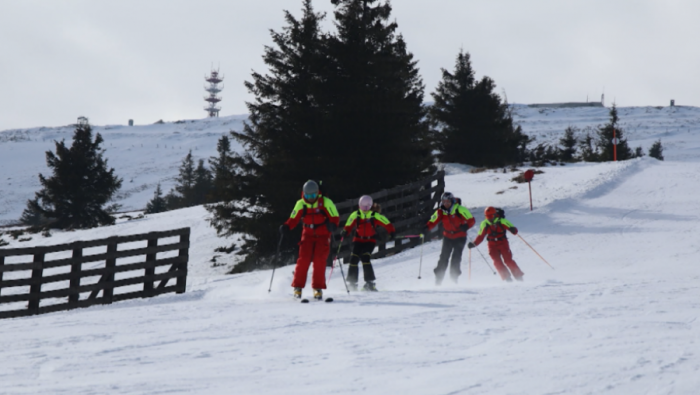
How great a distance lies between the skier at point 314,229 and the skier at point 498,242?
131 inches

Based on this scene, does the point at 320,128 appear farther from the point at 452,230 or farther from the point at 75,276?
the point at 75,276

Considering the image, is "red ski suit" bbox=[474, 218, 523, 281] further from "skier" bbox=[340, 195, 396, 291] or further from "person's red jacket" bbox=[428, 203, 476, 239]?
"skier" bbox=[340, 195, 396, 291]

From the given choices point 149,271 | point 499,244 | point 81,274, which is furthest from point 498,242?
point 81,274

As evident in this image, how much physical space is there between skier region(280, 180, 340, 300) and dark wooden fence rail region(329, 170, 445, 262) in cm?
612

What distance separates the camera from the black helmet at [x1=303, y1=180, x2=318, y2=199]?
9375mm

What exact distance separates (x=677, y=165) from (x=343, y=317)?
1081 inches

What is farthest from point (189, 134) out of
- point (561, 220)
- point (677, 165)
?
point (561, 220)

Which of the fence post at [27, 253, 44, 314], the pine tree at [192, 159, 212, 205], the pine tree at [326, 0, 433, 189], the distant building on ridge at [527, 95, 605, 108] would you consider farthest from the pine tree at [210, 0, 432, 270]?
the distant building on ridge at [527, 95, 605, 108]

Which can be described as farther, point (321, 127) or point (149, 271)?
point (321, 127)

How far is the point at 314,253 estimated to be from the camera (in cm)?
962

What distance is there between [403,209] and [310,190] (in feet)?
29.0

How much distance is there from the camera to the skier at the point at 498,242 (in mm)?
11742

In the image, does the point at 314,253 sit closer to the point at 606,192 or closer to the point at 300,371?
the point at 300,371

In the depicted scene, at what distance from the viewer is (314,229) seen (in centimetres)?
957
